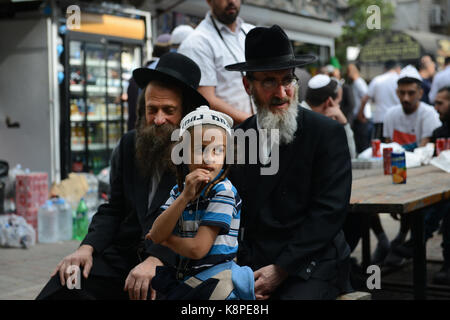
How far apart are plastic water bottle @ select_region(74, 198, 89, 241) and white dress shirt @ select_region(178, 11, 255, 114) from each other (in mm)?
3670

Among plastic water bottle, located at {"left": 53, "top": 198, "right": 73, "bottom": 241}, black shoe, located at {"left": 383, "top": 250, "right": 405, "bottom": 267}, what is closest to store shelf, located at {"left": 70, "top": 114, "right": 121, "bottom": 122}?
plastic water bottle, located at {"left": 53, "top": 198, "right": 73, "bottom": 241}

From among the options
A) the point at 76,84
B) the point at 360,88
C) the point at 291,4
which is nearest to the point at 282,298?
the point at 76,84

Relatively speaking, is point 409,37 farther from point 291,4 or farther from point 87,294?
point 87,294

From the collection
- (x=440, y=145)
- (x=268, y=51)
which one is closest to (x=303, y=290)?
(x=268, y=51)

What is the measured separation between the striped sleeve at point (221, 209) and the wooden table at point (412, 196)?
119 cm

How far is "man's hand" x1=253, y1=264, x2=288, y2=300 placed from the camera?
8.45 feet

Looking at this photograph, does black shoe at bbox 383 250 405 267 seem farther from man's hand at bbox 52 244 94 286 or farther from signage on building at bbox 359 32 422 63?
signage on building at bbox 359 32 422 63

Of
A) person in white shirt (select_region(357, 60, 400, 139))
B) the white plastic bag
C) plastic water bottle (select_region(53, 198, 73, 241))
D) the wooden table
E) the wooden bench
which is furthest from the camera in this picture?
person in white shirt (select_region(357, 60, 400, 139))

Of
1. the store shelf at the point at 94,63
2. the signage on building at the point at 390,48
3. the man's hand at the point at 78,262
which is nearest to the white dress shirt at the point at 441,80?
the store shelf at the point at 94,63

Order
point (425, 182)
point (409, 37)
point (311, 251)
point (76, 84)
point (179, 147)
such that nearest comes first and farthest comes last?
point (179, 147) < point (311, 251) < point (425, 182) < point (76, 84) < point (409, 37)

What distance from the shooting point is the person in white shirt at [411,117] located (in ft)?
20.3
